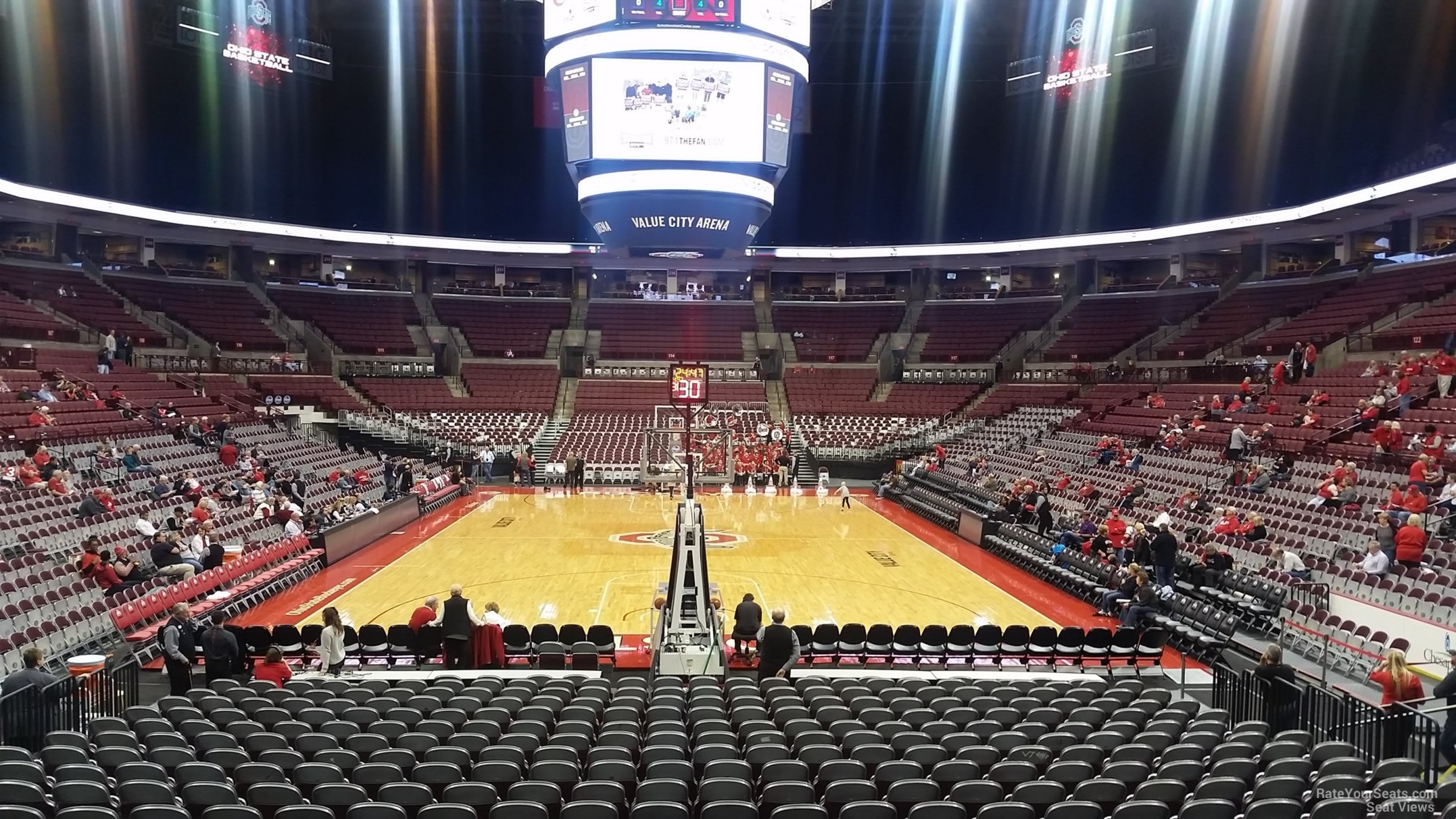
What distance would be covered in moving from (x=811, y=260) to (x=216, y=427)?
2891 centimetres

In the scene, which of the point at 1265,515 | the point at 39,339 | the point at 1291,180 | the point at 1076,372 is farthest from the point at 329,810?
the point at 1076,372

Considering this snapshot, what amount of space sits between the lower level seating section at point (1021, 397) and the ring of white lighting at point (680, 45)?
17.1 meters

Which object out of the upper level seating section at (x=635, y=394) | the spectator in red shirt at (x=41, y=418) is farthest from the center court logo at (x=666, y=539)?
the upper level seating section at (x=635, y=394)

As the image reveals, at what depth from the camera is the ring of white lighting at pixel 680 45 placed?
23066mm

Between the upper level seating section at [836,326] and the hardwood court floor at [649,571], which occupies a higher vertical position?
the upper level seating section at [836,326]

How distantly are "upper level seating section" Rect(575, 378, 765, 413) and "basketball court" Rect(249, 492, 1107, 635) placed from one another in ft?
39.2

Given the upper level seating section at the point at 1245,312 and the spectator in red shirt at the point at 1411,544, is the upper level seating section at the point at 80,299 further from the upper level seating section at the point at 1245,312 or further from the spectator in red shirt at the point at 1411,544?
the upper level seating section at the point at 1245,312

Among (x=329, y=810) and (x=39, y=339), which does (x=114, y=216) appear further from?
(x=329, y=810)

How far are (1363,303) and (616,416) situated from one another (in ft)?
84.9

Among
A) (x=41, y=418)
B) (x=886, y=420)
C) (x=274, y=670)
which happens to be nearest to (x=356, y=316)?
(x=41, y=418)

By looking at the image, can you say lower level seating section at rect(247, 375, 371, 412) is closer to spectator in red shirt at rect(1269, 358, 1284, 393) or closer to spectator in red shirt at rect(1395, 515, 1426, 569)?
spectator in red shirt at rect(1269, 358, 1284, 393)

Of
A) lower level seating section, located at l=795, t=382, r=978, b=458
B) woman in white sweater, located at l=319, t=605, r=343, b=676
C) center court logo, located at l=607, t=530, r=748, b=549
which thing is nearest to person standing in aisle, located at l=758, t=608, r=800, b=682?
woman in white sweater, located at l=319, t=605, r=343, b=676

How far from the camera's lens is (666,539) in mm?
21719

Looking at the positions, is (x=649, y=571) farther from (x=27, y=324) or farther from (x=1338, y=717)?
(x=27, y=324)
